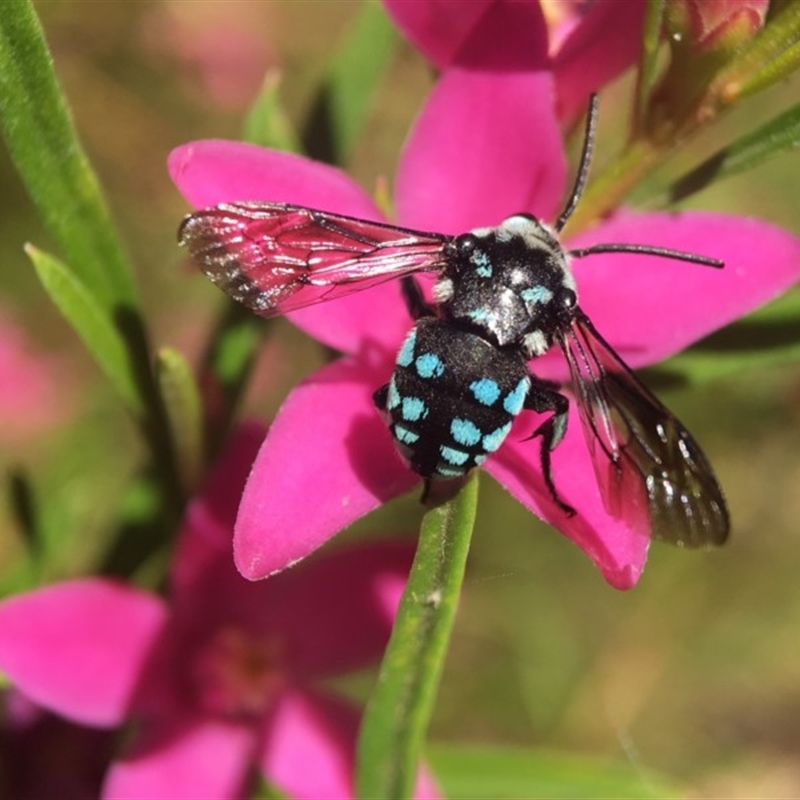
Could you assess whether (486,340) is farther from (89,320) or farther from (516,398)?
(89,320)

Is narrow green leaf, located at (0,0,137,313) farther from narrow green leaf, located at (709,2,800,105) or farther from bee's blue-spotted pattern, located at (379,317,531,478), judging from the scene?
narrow green leaf, located at (709,2,800,105)

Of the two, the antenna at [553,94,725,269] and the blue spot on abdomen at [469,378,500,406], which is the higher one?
the antenna at [553,94,725,269]

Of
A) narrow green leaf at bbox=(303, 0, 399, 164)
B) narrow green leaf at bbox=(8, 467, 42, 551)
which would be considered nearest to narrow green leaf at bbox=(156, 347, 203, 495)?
Answer: narrow green leaf at bbox=(8, 467, 42, 551)

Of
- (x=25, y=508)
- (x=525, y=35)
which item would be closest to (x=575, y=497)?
(x=525, y=35)

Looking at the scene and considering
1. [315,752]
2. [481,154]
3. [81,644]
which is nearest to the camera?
[481,154]

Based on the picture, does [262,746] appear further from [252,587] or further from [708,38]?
[708,38]
